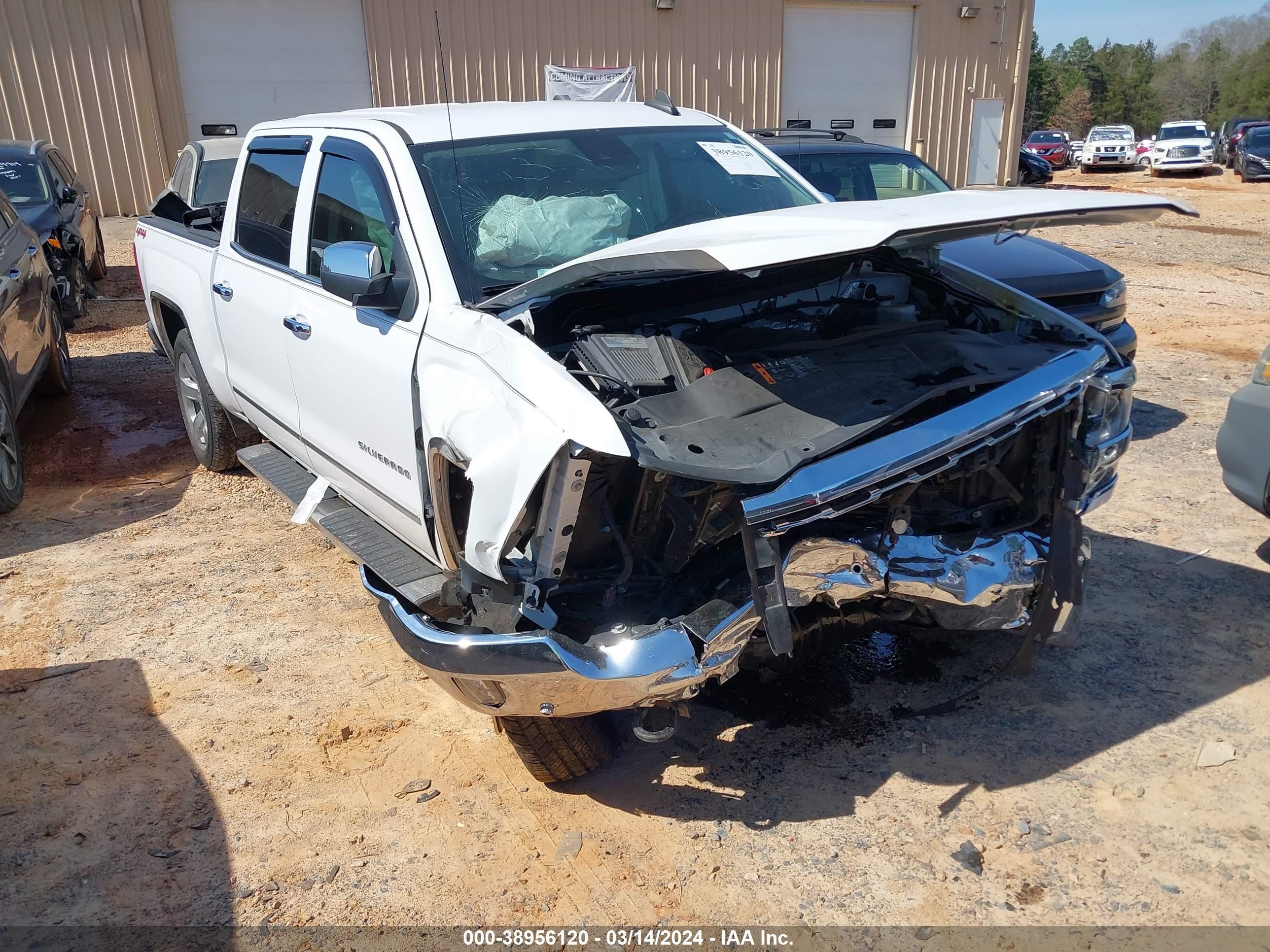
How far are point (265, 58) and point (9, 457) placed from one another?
12167 mm

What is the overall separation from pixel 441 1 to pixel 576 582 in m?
15.9

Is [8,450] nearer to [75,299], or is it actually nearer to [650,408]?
[650,408]

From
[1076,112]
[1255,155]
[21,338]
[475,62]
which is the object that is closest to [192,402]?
[21,338]

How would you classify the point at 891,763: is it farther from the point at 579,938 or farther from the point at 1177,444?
the point at 1177,444

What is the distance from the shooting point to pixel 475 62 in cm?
1653

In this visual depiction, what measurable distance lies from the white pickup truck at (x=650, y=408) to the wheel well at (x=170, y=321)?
80.1 inches

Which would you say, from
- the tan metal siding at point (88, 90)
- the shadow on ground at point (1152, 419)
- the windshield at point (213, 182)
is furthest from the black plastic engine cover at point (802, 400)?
the tan metal siding at point (88, 90)

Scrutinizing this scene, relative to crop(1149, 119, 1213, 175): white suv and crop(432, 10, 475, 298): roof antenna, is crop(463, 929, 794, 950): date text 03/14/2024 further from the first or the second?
crop(1149, 119, 1213, 175): white suv

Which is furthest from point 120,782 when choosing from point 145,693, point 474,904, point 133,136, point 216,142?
point 133,136

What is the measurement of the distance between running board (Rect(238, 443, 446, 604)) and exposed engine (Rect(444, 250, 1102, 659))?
327mm

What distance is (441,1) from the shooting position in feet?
52.9

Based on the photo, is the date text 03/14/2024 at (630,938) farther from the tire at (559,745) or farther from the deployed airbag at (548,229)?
the deployed airbag at (548,229)

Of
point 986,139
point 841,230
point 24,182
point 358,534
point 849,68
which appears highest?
point 849,68

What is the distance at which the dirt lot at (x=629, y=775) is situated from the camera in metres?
2.77
